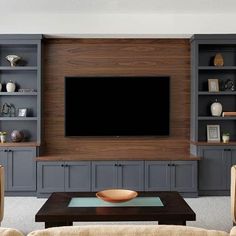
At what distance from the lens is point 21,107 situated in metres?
6.17

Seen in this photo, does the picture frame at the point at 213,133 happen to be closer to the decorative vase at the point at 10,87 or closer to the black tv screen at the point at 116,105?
the black tv screen at the point at 116,105

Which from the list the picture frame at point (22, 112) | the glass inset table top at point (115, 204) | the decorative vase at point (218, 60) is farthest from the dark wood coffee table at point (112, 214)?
the decorative vase at point (218, 60)

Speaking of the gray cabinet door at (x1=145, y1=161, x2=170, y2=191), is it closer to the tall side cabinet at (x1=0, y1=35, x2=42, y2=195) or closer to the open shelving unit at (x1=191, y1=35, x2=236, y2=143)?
the open shelving unit at (x1=191, y1=35, x2=236, y2=143)

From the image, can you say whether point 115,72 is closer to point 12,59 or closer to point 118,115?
point 118,115

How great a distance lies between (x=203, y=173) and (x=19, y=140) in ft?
9.49

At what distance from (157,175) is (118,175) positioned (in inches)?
23.2

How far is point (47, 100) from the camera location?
6.18 m

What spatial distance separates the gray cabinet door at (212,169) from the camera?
5.74m

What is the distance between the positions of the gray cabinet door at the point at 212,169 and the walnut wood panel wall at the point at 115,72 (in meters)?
0.49

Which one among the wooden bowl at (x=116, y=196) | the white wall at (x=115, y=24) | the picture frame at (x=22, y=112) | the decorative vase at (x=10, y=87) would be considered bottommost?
the wooden bowl at (x=116, y=196)

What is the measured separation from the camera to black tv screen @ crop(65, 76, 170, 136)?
19.9ft

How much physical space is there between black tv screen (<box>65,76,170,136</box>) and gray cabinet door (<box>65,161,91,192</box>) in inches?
23.2

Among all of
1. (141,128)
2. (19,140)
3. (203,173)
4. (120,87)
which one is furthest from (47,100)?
(203,173)

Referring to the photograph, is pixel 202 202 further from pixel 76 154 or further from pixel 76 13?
pixel 76 13
